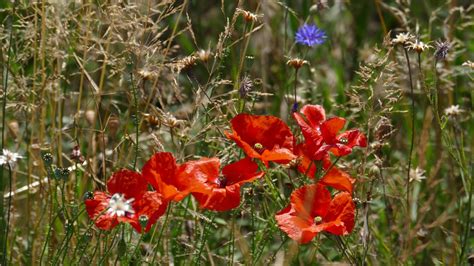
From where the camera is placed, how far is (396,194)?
85.8 inches

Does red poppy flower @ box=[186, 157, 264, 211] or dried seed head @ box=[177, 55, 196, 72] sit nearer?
red poppy flower @ box=[186, 157, 264, 211]

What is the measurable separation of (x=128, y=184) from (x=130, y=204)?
8cm

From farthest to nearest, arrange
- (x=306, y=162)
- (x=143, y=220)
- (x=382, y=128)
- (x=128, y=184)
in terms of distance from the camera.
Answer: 1. (x=382, y=128)
2. (x=306, y=162)
3. (x=128, y=184)
4. (x=143, y=220)

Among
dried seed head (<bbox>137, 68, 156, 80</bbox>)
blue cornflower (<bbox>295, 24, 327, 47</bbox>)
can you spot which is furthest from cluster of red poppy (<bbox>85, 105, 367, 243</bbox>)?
blue cornflower (<bbox>295, 24, 327, 47</bbox>)

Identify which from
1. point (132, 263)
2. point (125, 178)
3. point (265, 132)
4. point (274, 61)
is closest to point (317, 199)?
point (265, 132)

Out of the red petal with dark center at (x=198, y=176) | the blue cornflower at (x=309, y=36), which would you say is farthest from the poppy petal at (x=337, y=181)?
the blue cornflower at (x=309, y=36)

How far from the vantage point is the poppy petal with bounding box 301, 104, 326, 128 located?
1804 mm

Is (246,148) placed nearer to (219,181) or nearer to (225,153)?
(219,181)

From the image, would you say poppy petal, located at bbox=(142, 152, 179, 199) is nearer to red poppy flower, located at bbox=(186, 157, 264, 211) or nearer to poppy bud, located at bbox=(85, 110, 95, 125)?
red poppy flower, located at bbox=(186, 157, 264, 211)

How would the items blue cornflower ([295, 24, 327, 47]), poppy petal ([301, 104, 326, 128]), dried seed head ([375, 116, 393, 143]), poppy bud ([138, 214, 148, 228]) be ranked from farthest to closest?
1. blue cornflower ([295, 24, 327, 47])
2. dried seed head ([375, 116, 393, 143])
3. poppy petal ([301, 104, 326, 128])
4. poppy bud ([138, 214, 148, 228])

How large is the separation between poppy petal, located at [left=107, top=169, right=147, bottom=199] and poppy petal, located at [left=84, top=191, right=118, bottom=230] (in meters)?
0.03

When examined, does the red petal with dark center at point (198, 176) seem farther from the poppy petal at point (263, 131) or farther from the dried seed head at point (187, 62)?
the dried seed head at point (187, 62)

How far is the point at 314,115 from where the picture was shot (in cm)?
181

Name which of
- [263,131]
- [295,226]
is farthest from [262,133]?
[295,226]
